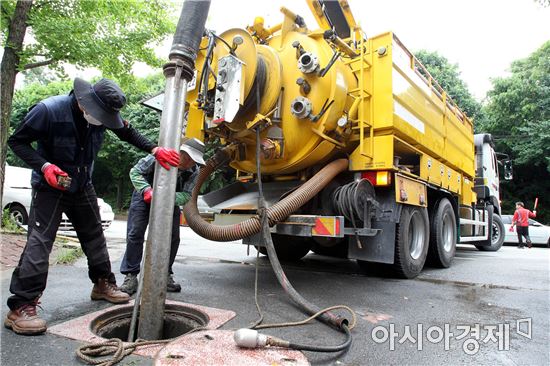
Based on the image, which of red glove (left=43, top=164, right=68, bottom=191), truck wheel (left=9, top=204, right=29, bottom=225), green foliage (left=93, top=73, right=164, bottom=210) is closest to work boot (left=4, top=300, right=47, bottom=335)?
red glove (left=43, top=164, right=68, bottom=191)

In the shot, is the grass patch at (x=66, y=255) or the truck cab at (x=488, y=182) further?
the truck cab at (x=488, y=182)

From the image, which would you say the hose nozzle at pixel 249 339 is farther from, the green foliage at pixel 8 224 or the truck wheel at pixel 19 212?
the truck wheel at pixel 19 212

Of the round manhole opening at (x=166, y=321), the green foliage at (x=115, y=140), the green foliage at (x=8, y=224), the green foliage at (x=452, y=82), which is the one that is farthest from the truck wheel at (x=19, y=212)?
the green foliage at (x=452, y=82)

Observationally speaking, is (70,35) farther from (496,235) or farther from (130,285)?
(496,235)

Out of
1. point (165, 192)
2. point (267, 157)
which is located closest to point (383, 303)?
point (267, 157)

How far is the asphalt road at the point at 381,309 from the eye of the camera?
2.22 metres

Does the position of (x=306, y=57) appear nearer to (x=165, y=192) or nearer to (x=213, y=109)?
(x=213, y=109)

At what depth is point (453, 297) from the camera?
12.4 ft

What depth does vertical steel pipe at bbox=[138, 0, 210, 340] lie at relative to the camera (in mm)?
2406

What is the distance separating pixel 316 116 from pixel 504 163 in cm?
882

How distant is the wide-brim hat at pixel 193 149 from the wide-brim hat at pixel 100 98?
61 cm

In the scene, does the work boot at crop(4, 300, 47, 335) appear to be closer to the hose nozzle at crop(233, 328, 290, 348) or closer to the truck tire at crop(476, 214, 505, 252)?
the hose nozzle at crop(233, 328, 290, 348)

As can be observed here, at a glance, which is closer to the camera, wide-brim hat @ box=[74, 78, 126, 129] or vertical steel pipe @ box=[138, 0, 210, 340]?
vertical steel pipe @ box=[138, 0, 210, 340]

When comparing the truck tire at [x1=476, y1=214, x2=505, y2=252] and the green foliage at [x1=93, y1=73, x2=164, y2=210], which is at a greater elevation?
the green foliage at [x1=93, y1=73, x2=164, y2=210]
